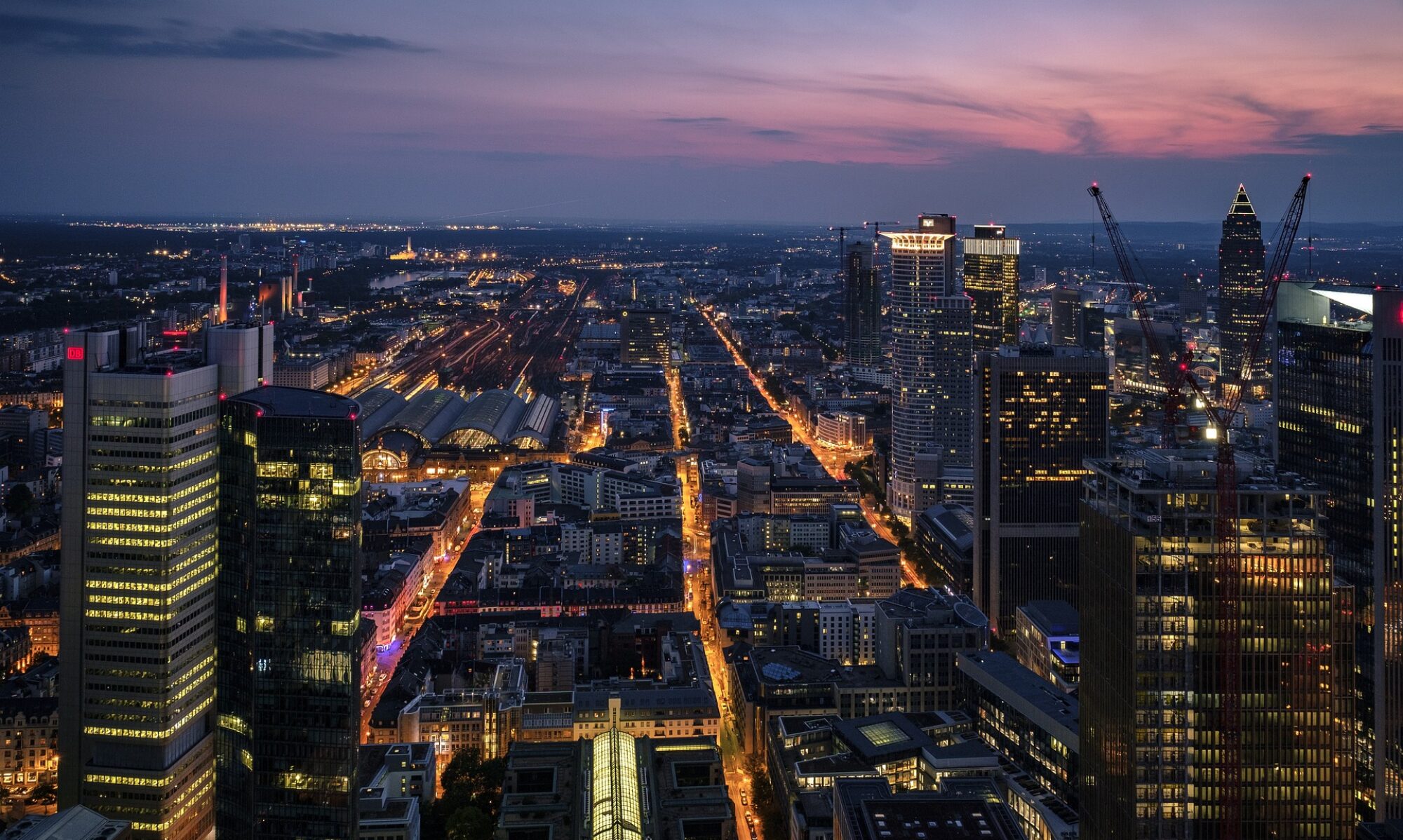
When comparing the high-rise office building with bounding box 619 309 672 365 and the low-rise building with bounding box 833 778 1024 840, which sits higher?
the high-rise office building with bounding box 619 309 672 365

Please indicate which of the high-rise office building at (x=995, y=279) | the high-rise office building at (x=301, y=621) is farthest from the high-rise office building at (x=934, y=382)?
the high-rise office building at (x=301, y=621)

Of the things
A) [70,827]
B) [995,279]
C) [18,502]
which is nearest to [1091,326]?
[995,279]

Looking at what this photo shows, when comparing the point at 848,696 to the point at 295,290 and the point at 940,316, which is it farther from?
the point at 295,290

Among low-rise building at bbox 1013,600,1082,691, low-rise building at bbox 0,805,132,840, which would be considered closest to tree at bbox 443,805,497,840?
low-rise building at bbox 0,805,132,840

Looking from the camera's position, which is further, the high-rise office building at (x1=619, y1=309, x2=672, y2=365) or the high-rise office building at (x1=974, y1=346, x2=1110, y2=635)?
the high-rise office building at (x1=619, y1=309, x2=672, y2=365)

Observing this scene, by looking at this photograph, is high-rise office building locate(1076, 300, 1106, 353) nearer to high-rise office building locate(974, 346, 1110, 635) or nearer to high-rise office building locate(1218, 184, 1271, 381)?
high-rise office building locate(1218, 184, 1271, 381)

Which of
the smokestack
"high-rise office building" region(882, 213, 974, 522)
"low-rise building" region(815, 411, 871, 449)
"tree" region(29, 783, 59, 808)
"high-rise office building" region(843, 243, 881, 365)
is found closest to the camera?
"tree" region(29, 783, 59, 808)

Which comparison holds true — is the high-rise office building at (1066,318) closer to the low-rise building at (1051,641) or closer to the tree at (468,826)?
the low-rise building at (1051,641)

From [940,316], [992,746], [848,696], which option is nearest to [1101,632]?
[992,746]
